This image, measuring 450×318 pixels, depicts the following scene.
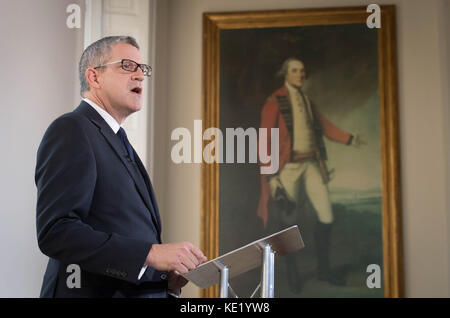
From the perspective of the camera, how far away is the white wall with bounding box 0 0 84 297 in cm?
329

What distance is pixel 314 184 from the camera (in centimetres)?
512

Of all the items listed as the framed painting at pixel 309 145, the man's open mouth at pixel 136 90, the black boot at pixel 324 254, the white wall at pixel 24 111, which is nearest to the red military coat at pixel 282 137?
the framed painting at pixel 309 145

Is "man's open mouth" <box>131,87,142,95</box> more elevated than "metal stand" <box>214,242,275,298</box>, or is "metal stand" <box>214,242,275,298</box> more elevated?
"man's open mouth" <box>131,87,142,95</box>

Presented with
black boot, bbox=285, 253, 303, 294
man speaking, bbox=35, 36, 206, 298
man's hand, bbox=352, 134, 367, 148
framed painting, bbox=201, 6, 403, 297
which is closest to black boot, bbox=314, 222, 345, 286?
framed painting, bbox=201, 6, 403, 297

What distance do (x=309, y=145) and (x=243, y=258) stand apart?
10.8ft

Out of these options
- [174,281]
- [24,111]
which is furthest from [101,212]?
[24,111]

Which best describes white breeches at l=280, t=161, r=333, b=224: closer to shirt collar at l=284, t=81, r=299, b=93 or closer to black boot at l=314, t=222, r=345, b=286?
black boot at l=314, t=222, r=345, b=286

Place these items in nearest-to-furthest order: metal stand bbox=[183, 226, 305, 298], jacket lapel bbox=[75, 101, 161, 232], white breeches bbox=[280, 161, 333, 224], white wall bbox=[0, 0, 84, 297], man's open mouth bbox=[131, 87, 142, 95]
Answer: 1. metal stand bbox=[183, 226, 305, 298]
2. jacket lapel bbox=[75, 101, 161, 232]
3. man's open mouth bbox=[131, 87, 142, 95]
4. white wall bbox=[0, 0, 84, 297]
5. white breeches bbox=[280, 161, 333, 224]

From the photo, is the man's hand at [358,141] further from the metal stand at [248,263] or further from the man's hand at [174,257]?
the man's hand at [174,257]

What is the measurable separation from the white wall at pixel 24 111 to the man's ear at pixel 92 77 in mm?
1030

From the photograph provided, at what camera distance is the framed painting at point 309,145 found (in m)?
5.00

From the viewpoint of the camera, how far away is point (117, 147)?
2213mm

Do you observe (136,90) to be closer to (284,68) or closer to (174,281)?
(174,281)
